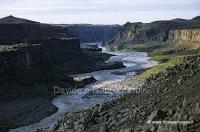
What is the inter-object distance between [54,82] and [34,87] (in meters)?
10.9

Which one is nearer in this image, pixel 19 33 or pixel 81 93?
pixel 81 93

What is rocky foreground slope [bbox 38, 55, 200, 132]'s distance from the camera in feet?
117

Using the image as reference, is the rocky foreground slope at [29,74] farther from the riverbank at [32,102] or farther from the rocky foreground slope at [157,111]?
the rocky foreground slope at [157,111]

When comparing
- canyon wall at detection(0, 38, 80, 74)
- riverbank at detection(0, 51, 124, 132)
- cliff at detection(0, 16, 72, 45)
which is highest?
cliff at detection(0, 16, 72, 45)

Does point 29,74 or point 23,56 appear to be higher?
point 23,56

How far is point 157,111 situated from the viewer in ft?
126

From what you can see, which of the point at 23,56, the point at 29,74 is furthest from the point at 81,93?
the point at 23,56

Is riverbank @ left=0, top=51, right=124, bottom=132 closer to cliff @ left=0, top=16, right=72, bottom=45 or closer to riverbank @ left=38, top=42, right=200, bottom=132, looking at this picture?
riverbank @ left=38, top=42, right=200, bottom=132

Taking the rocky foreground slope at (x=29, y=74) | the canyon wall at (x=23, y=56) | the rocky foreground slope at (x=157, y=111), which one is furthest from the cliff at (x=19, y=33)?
the rocky foreground slope at (x=157, y=111)

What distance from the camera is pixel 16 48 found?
9919 centimetres

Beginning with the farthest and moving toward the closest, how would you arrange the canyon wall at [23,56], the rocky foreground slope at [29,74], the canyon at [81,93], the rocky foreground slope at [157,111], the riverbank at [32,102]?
the canyon wall at [23,56], the rocky foreground slope at [29,74], the riverbank at [32,102], the canyon at [81,93], the rocky foreground slope at [157,111]

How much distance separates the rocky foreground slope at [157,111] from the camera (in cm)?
3569

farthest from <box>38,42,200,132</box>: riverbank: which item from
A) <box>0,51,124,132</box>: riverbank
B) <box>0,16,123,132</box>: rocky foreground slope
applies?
<box>0,16,123,132</box>: rocky foreground slope

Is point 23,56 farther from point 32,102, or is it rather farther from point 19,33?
point 19,33
